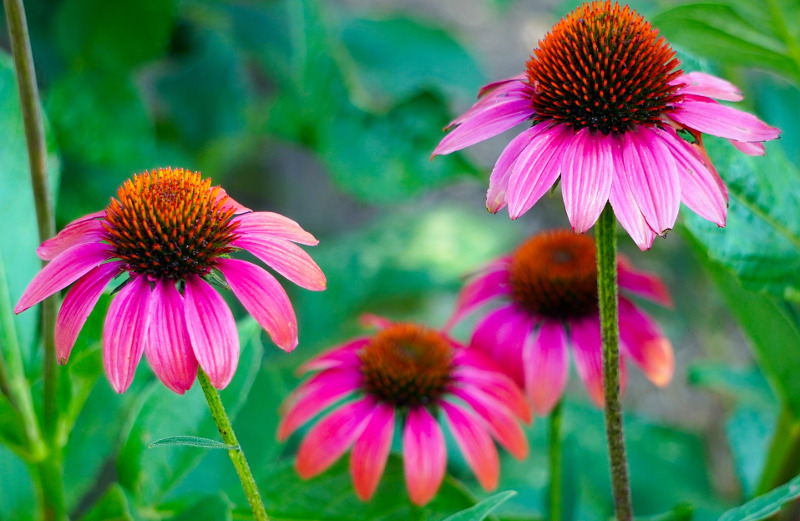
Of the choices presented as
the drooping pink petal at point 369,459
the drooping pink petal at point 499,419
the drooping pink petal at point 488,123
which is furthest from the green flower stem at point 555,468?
the drooping pink petal at point 488,123

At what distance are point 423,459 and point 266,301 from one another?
20cm

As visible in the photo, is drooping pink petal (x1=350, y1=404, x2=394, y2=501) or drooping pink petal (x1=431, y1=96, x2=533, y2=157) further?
drooping pink petal (x1=350, y1=404, x2=394, y2=501)

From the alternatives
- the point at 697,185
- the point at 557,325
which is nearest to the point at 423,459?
the point at 557,325

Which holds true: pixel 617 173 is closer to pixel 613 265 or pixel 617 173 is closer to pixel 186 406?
pixel 613 265

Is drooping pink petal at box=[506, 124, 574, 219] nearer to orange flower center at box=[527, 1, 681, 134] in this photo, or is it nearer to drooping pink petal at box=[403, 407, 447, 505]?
orange flower center at box=[527, 1, 681, 134]

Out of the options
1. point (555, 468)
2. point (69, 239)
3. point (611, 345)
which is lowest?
point (555, 468)

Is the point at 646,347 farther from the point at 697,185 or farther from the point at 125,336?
the point at 125,336

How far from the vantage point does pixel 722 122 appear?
16.9 inches

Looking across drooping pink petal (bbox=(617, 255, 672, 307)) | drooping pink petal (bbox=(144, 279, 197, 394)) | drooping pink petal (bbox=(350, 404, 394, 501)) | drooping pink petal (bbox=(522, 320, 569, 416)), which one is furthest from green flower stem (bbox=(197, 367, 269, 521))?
drooping pink petal (bbox=(617, 255, 672, 307))

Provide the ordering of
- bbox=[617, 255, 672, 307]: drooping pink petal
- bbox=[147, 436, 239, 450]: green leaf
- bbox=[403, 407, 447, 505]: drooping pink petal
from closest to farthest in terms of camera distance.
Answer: bbox=[147, 436, 239, 450]: green leaf → bbox=[403, 407, 447, 505]: drooping pink petal → bbox=[617, 255, 672, 307]: drooping pink petal

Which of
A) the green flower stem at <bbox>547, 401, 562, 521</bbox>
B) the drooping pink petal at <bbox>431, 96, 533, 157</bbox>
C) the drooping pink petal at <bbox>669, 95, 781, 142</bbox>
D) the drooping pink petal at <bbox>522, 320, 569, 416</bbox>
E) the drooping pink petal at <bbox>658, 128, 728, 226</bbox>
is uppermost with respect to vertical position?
the drooping pink petal at <bbox>431, 96, 533, 157</bbox>

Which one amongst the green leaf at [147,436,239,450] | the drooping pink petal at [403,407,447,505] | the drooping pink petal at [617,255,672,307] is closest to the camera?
the green leaf at [147,436,239,450]

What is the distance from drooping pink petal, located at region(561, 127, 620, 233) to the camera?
38cm

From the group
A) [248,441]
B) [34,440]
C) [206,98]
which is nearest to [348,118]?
[206,98]
